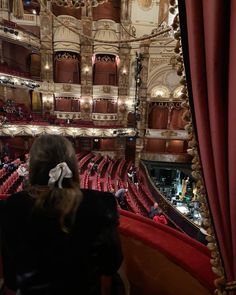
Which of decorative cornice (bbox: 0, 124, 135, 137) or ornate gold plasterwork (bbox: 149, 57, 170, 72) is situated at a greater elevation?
ornate gold plasterwork (bbox: 149, 57, 170, 72)

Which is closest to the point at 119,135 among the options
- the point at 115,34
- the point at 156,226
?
the point at 115,34

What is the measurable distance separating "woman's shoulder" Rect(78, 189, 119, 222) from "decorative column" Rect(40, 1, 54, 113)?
13.4 meters

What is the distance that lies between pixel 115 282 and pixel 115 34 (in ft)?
46.7

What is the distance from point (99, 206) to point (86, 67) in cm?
1382

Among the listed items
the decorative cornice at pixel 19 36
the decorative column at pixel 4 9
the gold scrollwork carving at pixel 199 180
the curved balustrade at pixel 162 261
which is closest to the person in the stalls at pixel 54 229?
the gold scrollwork carving at pixel 199 180

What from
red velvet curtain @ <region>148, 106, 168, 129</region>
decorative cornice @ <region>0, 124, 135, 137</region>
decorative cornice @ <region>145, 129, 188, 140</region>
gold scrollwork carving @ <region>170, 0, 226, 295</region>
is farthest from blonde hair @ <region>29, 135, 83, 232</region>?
red velvet curtain @ <region>148, 106, 168, 129</region>

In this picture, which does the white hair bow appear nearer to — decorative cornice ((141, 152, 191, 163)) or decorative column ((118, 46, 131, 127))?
decorative column ((118, 46, 131, 127))

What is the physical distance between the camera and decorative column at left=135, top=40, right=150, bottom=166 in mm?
13336

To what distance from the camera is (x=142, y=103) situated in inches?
540

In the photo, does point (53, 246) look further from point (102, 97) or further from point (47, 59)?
point (47, 59)

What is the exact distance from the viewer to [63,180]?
79 cm

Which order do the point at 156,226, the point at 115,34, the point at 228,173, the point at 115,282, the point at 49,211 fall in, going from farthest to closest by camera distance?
the point at 115,34, the point at 156,226, the point at 115,282, the point at 49,211, the point at 228,173

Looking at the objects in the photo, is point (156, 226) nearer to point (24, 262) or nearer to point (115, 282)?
point (115, 282)

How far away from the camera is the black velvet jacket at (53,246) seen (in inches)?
30.5
